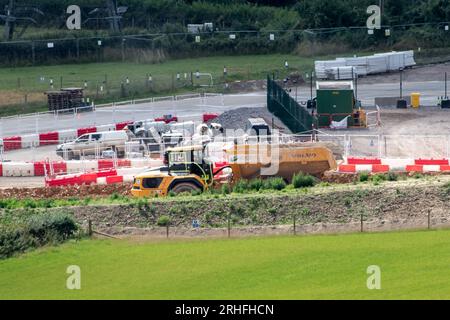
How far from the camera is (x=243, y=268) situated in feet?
96.8

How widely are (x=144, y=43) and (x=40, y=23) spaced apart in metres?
13.5

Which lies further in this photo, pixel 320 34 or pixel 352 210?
pixel 320 34

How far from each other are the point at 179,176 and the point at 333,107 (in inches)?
796

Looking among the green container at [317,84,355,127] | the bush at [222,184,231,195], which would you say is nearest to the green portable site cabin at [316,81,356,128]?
the green container at [317,84,355,127]

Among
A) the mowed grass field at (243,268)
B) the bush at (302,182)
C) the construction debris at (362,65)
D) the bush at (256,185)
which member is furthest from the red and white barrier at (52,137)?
the mowed grass field at (243,268)

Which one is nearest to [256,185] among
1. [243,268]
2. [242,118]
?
[243,268]

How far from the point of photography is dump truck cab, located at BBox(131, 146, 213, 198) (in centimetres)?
4009

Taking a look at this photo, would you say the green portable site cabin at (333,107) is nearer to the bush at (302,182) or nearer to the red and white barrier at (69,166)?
the red and white barrier at (69,166)

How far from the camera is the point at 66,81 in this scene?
77375 mm

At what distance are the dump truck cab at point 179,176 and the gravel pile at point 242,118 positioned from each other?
15.7 metres

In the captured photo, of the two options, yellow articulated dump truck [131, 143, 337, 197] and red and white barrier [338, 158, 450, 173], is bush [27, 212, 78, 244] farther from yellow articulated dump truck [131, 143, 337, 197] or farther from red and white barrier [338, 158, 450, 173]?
red and white barrier [338, 158, 450, 173]

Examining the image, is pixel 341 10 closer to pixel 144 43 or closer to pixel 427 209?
pixel 144 43

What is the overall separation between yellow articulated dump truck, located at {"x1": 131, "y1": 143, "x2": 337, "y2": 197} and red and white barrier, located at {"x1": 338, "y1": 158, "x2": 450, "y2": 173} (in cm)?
177

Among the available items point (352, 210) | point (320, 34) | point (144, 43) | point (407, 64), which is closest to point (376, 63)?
point (407, 64)
